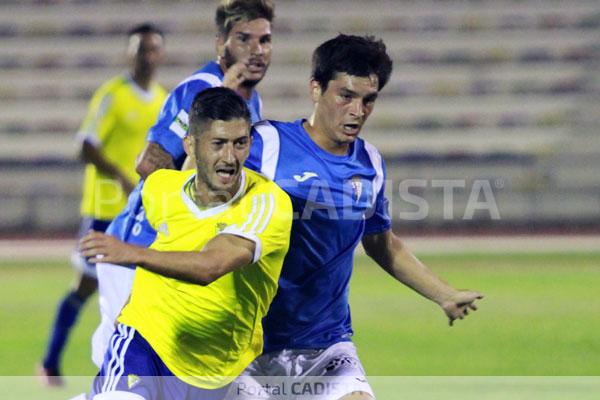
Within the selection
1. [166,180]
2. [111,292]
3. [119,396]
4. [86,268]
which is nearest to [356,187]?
[166,180]

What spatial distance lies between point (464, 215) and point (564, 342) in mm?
9715

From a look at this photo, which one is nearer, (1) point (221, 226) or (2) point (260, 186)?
(1) point (221, 226)

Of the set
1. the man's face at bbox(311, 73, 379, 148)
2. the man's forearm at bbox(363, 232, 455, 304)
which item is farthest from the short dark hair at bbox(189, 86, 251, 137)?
the man's forearm at bbox(363, 232, 455, 304)

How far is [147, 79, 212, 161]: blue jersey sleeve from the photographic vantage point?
512 cm

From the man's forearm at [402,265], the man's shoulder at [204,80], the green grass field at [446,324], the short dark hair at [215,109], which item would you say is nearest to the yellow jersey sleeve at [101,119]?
the green grass field at [446,324]

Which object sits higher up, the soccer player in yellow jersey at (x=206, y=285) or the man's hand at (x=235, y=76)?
the man's hand at (x=235, y=76)

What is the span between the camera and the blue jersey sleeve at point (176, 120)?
512 centimetres

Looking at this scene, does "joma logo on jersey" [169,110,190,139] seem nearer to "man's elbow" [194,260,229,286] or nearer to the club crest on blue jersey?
the club crest on blue jersey

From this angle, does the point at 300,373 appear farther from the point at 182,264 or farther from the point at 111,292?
the point at 111,292

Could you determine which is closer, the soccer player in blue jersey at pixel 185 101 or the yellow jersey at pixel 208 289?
the yellow jersey at pixel 208 289

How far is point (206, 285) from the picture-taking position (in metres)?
3.73

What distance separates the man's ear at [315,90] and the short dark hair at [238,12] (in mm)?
1030

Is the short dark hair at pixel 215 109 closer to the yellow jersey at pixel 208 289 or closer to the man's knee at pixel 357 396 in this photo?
the yellow jersey at pixel 208 289

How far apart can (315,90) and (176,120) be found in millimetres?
888
